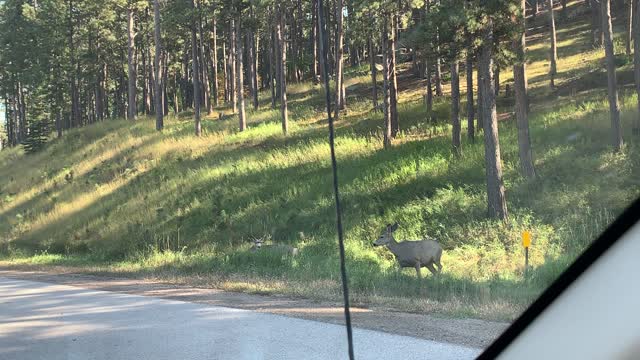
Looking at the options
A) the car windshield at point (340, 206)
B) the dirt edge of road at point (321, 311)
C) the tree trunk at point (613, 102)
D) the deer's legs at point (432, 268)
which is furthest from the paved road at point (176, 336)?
the tree trunk at point (613, 102)

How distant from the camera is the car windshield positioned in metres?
7.62

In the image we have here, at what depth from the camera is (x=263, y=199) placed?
21.0m

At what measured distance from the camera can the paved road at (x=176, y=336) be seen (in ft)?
20.8

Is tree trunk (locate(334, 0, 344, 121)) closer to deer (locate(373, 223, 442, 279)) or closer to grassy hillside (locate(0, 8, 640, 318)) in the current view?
grassy hillside (locate(0, 8, 640, 318))

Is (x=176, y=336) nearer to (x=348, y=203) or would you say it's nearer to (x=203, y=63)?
(x=348, y=203)

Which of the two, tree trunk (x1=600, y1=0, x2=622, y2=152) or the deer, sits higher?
tree trunk (x1=600, y1=0, x2=622, y2=152)

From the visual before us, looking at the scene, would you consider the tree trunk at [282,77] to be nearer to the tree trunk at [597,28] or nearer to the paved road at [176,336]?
the tree trunk at [597,28]

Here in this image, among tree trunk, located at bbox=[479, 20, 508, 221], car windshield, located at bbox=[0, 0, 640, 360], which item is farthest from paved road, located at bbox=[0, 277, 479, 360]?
tree trunk, located at bbox=[479, 20, 508, 221]

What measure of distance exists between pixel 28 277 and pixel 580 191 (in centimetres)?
1461

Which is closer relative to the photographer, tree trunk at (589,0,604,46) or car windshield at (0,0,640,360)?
car windshield at (0,0,640,360)

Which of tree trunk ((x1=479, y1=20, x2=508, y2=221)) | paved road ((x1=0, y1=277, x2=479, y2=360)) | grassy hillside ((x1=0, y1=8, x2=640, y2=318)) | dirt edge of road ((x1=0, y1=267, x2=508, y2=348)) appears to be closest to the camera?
paved road ((x1=0, y1=277, x2=479, y2=360))

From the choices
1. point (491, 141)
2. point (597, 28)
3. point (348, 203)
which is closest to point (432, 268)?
point (491, 141)

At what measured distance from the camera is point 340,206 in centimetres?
1476

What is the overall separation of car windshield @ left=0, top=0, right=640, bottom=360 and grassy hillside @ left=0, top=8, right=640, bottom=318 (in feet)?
0.32
